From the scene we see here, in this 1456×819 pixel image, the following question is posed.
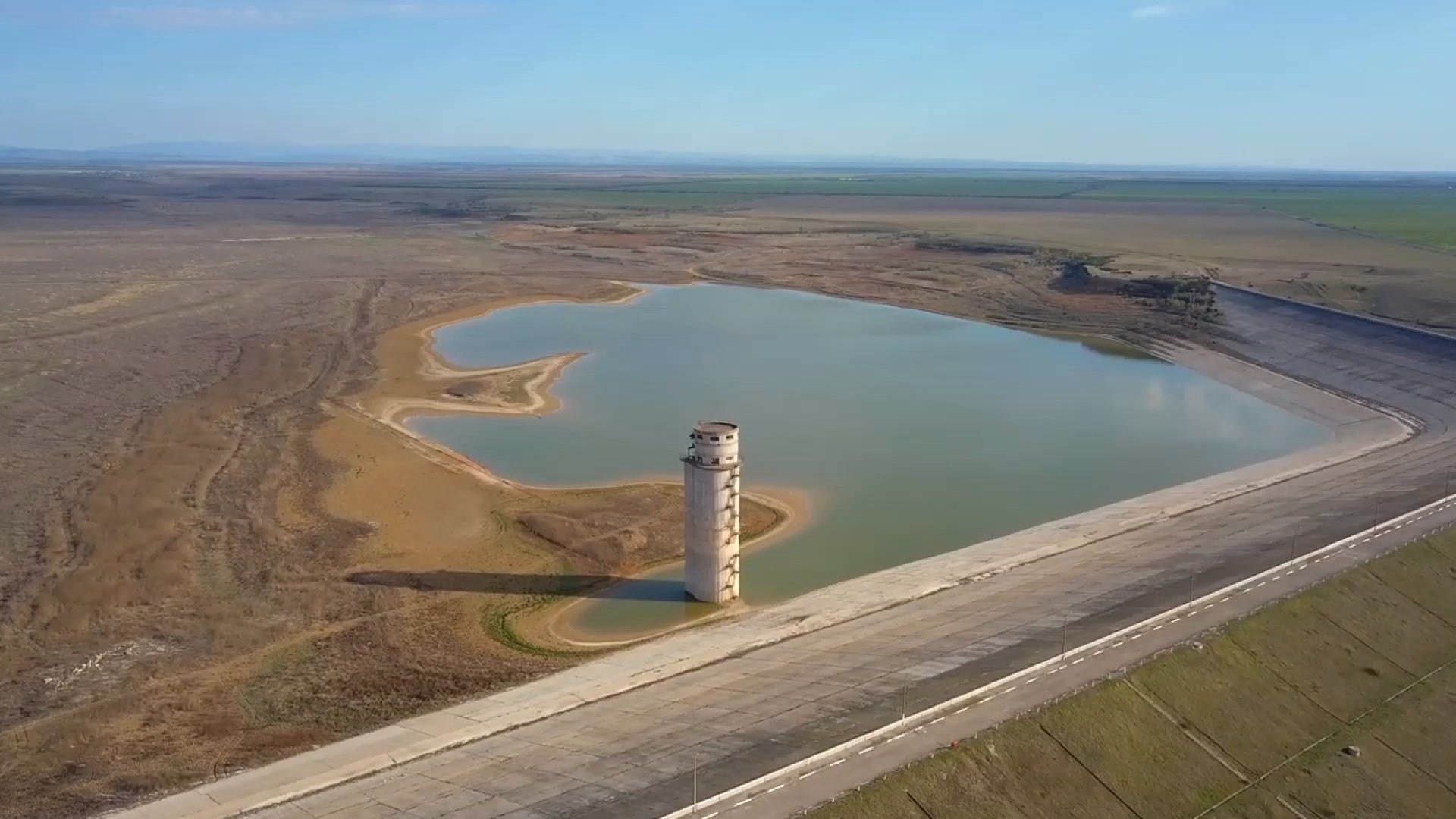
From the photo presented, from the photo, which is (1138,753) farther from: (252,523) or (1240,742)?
(252,523)

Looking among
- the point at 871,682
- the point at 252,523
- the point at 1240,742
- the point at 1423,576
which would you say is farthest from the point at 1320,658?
the point at 252,523

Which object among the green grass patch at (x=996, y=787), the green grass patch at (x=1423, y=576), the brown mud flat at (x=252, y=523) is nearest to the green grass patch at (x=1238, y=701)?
the green grass patch at (x=996, y=787)

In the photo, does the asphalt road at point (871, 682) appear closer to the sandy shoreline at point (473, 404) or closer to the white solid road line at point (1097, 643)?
the white solid road line at point (1097, 643)

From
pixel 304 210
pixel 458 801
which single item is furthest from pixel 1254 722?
pixel 304 210

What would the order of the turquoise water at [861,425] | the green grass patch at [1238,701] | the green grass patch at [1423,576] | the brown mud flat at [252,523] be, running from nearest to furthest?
the green grass patch at [1238,701], the brown mud flat at [252,523], the green grass patch at [1423,576], the turquoise water at [861,425]

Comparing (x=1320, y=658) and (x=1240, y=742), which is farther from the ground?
(x=1320, y=658)

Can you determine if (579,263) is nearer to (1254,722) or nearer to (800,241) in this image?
(800,241)
